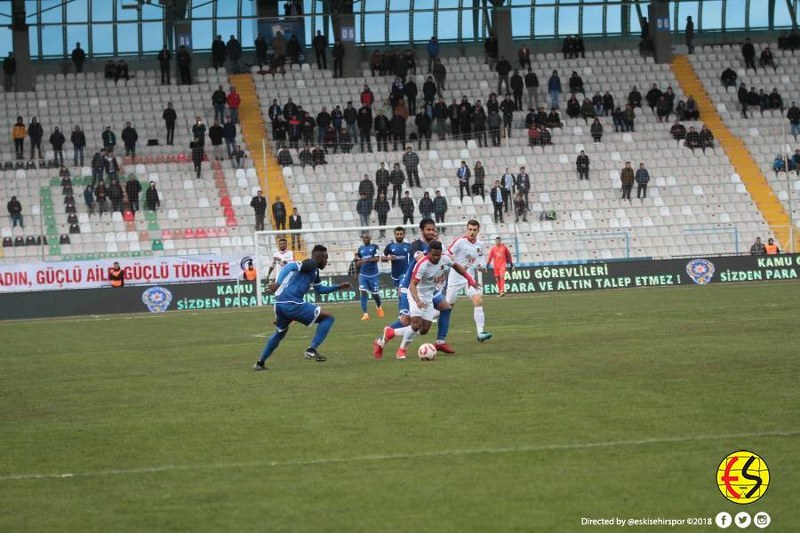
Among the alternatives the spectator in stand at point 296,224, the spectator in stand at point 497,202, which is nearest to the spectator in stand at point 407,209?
the spectator in stand at point 497,202

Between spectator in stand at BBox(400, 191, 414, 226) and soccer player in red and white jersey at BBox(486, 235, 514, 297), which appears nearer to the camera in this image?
soccer player in red and white jersey at BBox(486, 235, 514, 297)

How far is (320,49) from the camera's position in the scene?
52250mm

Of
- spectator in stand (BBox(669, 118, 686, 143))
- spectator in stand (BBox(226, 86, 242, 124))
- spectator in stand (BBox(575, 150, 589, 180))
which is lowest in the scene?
spectator in stand (BBox(575, 150, 589, 180))

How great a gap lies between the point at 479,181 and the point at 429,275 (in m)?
25.9

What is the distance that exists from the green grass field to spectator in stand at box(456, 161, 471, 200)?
23.2m

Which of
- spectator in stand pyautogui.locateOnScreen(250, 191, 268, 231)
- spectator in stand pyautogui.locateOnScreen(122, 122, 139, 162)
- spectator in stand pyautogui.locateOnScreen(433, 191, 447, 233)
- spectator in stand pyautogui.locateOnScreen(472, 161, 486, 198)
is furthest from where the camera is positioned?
spectator in stand pyautogui.locateOnScreen(122, 122, 139, 162)

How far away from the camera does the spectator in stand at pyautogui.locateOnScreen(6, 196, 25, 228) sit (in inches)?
1599

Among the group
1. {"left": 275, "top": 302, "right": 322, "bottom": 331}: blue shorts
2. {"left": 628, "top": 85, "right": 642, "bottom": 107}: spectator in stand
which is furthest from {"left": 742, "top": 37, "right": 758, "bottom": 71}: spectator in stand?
{"left": 275, "top": 302, "right": 322, "bottom": 331}: blue shorts

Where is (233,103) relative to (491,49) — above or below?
below

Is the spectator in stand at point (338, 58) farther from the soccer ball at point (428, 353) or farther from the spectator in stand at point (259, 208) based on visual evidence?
the soccer ball at point (428, 353)

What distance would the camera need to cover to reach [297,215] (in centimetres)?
4072

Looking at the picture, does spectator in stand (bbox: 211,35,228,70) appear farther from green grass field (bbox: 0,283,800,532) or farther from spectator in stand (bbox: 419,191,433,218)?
green grass field (bbox: 0,283,800,532)

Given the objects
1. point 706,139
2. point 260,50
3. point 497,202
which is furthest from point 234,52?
point 706,139

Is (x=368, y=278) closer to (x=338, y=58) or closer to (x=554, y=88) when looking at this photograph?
(x=554, y=88)
